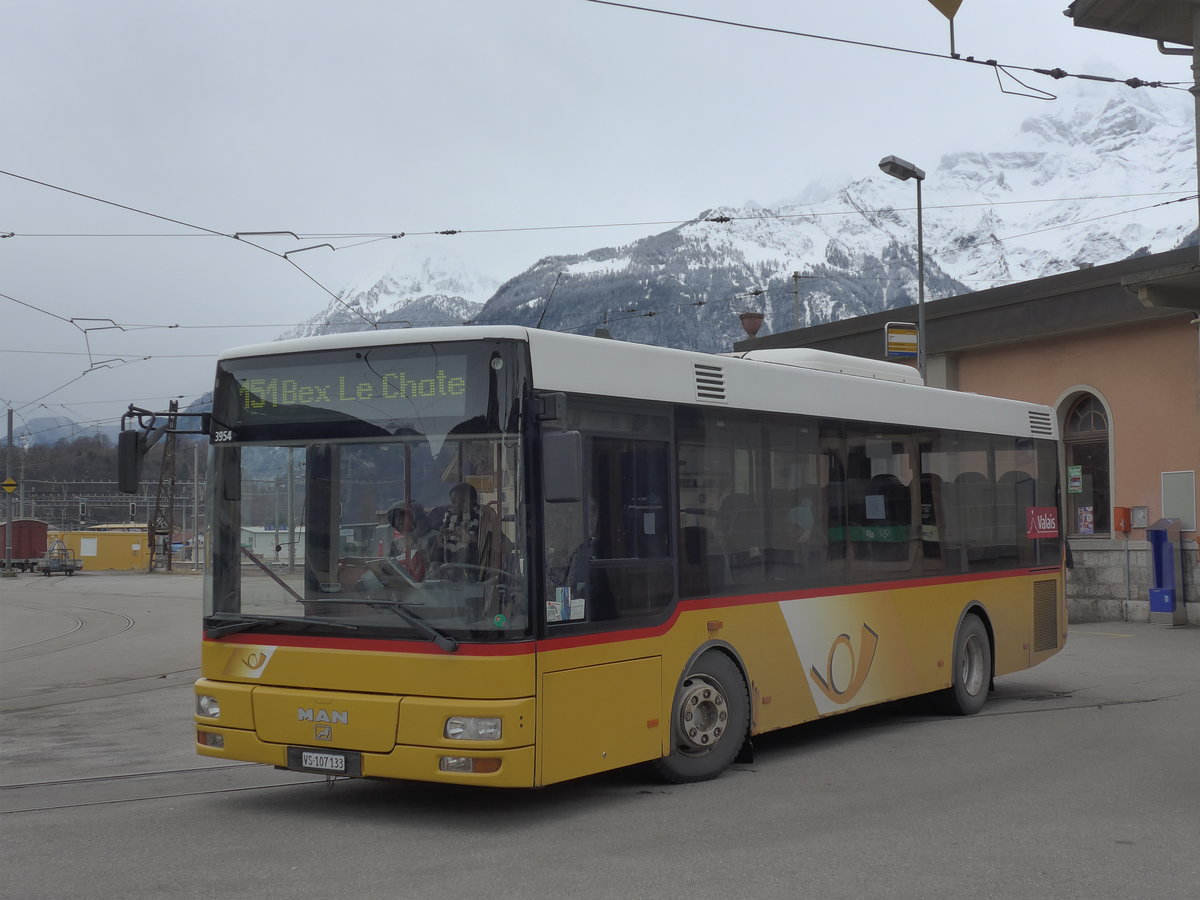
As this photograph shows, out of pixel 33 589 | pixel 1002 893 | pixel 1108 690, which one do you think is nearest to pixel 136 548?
pixel 33 589

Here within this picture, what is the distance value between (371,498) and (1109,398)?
61.4 ft

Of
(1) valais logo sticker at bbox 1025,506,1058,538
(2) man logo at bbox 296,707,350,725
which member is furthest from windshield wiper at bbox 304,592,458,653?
(1) valais logo sticker at bbox 1025,506,1058,538

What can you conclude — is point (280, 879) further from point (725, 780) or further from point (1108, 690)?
point (1108, 690)

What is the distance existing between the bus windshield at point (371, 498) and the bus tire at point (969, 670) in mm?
5921

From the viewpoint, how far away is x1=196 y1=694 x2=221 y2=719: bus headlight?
26.7 feet

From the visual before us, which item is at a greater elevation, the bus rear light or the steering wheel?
the steering wheel

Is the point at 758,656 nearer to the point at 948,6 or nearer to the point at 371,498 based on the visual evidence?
the point at 371,498

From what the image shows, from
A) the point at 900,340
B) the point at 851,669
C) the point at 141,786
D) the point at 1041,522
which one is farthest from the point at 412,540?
the point at 900,340

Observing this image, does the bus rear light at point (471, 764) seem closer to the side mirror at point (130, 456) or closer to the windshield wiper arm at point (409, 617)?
the windshield wiper arm at point (409, 617)

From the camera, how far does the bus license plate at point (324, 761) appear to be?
7.58 m

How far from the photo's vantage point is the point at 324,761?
7637mm

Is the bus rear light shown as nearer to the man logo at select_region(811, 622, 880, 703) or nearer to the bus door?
the bus door

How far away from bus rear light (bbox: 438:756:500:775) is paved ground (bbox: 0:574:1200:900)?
0.34 meters

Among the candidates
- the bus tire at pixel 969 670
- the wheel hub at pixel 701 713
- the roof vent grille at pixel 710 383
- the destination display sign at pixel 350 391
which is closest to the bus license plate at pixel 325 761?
the destination display sign at pixel 350 391
